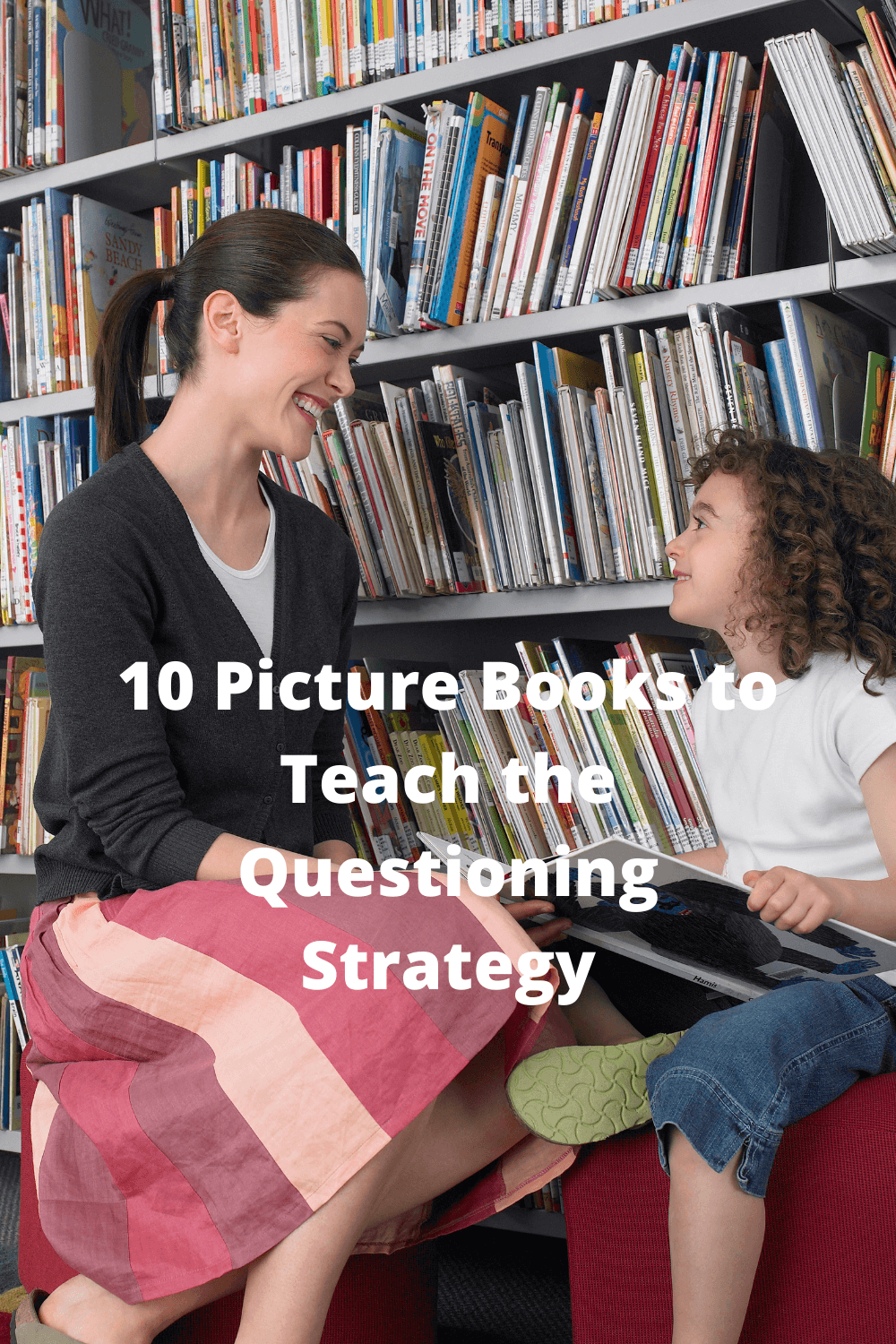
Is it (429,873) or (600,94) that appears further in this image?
(600,94)

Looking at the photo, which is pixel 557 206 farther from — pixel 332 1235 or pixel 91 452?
pixel 332 1235

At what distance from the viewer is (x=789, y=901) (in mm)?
985

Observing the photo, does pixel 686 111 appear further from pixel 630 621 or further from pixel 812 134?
pixel 630 621

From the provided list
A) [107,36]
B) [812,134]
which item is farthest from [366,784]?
[107,36]

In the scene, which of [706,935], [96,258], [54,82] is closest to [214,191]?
[96,258]

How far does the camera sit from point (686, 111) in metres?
1.45

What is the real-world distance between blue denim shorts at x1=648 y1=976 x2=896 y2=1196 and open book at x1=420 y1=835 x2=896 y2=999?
0.14ft

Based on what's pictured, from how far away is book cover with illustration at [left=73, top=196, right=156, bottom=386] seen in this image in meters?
1.97

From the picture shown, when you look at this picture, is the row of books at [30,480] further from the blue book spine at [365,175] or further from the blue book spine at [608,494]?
the blue book spine at [608,494]

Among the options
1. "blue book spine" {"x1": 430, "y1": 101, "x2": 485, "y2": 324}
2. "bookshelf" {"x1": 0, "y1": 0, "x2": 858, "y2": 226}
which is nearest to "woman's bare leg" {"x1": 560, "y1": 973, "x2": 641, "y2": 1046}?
"blue book spine" {"x1": 430, "y1": 101, "x2": 485, "y2": 324}

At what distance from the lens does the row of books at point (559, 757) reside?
4.94 ft

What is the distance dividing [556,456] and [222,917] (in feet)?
2.64

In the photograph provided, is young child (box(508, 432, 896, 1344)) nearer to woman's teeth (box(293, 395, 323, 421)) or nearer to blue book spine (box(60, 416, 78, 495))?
woman's teeth (box(293, 395, 323, 421))

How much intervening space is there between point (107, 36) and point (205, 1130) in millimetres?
1926
